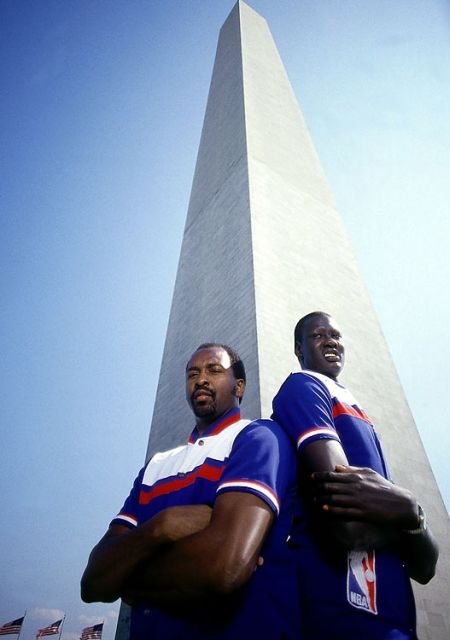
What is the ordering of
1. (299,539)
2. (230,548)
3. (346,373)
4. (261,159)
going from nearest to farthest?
1. (230,548)
2. (299,539)
3. (346,373)
4. (261,159)

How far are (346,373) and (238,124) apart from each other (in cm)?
652

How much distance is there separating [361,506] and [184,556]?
1.61 ft

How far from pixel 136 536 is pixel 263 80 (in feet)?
43.2

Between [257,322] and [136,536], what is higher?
[257,322]

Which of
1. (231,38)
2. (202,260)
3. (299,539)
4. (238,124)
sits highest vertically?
(231,38)

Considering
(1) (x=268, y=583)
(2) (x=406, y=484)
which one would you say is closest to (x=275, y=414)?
(1) (x=268, y=583)

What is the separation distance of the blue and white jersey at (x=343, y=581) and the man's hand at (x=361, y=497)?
14 centimetres

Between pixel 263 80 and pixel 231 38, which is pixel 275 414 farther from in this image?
pixel 231 38

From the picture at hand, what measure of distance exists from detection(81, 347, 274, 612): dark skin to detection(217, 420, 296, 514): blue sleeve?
A: 0.03 metres

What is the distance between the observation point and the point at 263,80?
467 inches

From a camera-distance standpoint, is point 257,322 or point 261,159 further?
point 261,159

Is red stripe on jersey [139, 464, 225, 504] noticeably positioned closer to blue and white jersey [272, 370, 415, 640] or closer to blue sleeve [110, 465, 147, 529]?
blue sleeve [110, 465, 147, 529]

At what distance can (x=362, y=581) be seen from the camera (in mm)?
1171

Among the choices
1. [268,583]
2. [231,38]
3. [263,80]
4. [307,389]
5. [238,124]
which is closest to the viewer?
[268,583]
